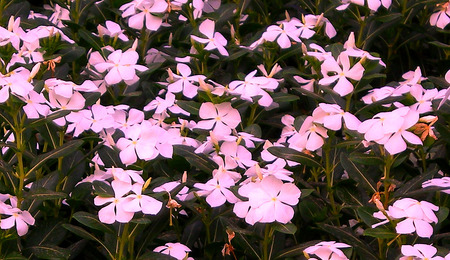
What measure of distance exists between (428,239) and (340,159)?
289 millimetres

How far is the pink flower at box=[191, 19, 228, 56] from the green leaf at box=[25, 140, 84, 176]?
612 millimetres

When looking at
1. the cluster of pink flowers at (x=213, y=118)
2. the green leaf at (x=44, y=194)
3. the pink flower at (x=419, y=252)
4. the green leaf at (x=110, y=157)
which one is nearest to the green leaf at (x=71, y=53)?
the cluster of pink flowers at (x=213, y=118)

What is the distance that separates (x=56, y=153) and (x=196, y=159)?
32cm

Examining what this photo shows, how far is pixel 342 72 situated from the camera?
6.71ft

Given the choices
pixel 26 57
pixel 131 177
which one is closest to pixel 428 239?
pixel 131 177

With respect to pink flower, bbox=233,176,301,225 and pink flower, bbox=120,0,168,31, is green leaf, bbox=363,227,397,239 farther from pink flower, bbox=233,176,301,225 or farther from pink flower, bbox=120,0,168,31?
pink flower, bbox=120,0,168,31

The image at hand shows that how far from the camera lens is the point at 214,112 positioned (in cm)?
203

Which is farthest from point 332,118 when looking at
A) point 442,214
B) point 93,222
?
point 93,222

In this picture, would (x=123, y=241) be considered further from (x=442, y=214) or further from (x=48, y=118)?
(x=442, y=214)

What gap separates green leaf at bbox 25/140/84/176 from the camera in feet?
6.07

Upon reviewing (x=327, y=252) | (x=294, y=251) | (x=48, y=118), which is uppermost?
(x=48, y=118)

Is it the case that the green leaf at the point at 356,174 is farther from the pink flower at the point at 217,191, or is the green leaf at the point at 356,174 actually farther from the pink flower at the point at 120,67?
the pink flower at the point at 120,67

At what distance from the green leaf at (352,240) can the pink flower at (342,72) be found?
13.9 inches

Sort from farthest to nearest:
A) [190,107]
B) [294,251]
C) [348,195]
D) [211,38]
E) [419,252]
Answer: [211,38] → [190,107] → [348,195] → [294,251] → [419,252]
